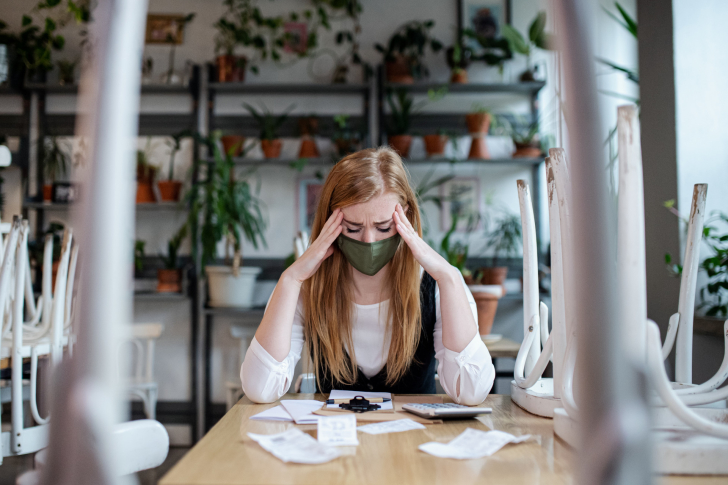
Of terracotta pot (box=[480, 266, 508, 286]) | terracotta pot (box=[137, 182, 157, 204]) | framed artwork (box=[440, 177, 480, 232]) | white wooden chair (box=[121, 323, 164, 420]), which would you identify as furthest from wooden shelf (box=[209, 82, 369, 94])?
white wooden chair (box=[121, 323, 164, 420])

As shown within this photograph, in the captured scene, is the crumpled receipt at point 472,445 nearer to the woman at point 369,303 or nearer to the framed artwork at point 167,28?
the woman at point 369,303

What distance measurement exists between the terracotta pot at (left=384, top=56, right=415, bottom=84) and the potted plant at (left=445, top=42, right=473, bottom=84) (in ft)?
0.93

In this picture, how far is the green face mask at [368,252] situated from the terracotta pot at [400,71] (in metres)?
2.31

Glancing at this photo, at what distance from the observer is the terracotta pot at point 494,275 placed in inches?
133

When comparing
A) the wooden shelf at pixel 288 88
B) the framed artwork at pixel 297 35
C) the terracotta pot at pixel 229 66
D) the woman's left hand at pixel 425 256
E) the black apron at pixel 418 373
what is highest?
the framed artwork at pixel 297 35

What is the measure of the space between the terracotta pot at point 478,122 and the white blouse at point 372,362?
218cm

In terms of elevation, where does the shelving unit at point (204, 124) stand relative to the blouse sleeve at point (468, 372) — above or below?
above

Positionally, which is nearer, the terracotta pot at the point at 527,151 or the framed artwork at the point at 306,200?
the terracotta pot at the point at 527,151

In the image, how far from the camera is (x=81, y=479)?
0.35 m

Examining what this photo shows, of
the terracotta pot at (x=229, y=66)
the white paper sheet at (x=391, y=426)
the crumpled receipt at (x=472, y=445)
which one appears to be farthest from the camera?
the terracotta pot at (x=229, y=66)

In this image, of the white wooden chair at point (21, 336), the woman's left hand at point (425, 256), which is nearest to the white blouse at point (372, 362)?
the woman's left hand at point (425, 256)

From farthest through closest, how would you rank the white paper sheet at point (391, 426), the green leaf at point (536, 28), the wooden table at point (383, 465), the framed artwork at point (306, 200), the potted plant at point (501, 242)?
the framed artwork at point (306, 200) → the potted plant at point (501, 242) → the green leaf at point (536, 28) → the white paper sheet at point (391, 426) → the wooden table at point (383, 465)

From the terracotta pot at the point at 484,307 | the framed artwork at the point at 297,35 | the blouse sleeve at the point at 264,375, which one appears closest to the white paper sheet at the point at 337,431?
the blouse sleeve at the point at 264,375

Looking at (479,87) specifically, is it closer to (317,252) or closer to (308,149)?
→ (308,149)
